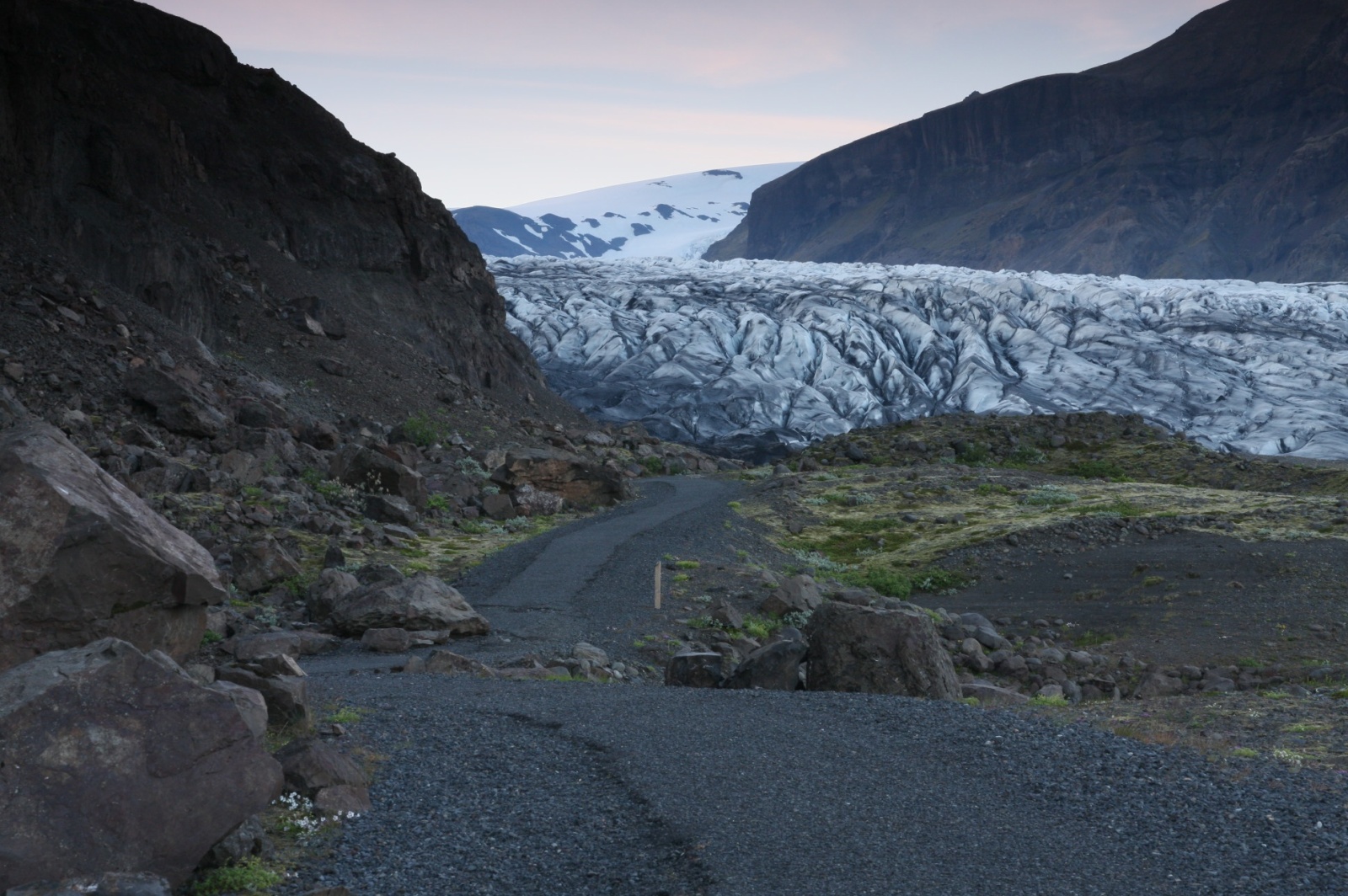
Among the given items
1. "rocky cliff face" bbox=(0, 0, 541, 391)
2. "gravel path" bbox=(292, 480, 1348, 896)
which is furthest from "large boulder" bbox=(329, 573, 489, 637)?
"rocky cliff face" bbox=(0, 0, 541, 391)

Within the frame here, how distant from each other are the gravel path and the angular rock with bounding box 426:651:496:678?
2.10 meters

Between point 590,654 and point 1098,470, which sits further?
point 1098,470

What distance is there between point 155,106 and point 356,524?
30.2 meters

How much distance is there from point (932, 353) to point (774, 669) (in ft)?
262

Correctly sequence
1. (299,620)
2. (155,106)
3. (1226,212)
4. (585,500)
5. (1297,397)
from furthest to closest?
(1226,212) → (1297,397) → (155,106) → (585,500) → (299,620)

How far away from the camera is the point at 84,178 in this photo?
37969mm

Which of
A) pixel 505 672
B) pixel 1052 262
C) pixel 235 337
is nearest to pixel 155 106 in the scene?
pixel 235 337

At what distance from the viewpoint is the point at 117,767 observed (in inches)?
241

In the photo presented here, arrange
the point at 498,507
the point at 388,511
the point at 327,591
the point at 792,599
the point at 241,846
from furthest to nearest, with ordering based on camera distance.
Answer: the point at 498,507
the point at 388,511
the point at 792,599
the point at 327,591
the point at 241,846

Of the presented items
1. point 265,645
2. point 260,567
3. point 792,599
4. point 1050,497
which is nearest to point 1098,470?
point 1050,497

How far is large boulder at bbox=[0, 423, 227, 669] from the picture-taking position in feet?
28.4

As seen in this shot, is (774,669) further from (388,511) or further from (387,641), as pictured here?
(388,511)

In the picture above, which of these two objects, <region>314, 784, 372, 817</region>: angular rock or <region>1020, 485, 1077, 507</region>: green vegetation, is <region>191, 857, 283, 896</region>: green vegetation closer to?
<region>314, 784, 372, 817</region>: angular rock

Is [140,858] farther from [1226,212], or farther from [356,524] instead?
[1226,212]
